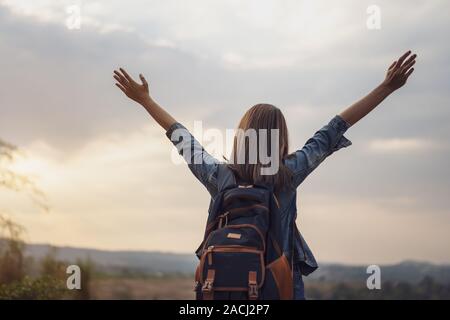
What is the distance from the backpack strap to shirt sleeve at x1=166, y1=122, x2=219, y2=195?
0.03 meters

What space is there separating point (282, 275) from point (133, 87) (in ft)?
5.24

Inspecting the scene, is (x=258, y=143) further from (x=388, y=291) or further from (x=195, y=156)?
(x=388, y=291)

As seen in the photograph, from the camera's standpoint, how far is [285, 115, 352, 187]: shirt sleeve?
12.9 ft

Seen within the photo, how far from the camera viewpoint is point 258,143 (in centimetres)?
385

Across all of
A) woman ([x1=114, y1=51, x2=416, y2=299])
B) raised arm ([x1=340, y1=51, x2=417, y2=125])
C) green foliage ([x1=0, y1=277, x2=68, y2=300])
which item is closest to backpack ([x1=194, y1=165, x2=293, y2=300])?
woman ([x1=114, y1=51, x2=416, y2=299])

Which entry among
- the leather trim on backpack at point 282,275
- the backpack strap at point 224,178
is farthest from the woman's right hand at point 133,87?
the leather trim on backpack at point 282,275

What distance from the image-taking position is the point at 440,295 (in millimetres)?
15406

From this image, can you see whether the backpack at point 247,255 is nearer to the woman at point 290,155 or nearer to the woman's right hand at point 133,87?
the woman at point 290,155

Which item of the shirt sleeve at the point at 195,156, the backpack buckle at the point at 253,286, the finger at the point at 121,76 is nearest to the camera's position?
the backpack buckle at the point at 253,286

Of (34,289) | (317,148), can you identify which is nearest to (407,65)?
(317,148)

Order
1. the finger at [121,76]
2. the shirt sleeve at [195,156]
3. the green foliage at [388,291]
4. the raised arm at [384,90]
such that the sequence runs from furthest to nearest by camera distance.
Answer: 1. the green foliage at [388,291]
2. the finger at [121,76]
3. the raised arm at [384,90]
4. the shirt sleeve at [195,156]

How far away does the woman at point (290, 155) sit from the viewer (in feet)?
12.7
